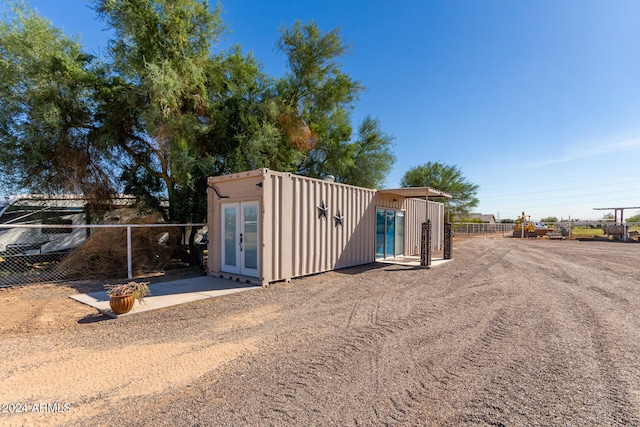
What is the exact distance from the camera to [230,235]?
26.7 ft

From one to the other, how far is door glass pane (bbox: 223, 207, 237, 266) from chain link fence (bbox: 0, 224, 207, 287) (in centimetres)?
157

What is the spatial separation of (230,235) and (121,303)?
3.40 meters

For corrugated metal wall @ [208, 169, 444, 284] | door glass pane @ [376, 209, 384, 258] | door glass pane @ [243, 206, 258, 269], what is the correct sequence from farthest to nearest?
door glass pane @ [376, 209, 384, 258], door glass pane @ [243, 206, 258, 269], corrugated metal wall @ [208, 169, 444, 284]

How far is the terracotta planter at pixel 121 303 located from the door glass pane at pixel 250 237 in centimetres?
290

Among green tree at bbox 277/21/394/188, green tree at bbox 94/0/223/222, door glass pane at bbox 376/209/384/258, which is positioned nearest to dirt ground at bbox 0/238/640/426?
green tree at bbox 94/0/223/222

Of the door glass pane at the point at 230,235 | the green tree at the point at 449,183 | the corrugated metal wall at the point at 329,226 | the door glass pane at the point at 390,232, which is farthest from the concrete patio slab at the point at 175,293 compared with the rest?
the green tree at the point at 449,183

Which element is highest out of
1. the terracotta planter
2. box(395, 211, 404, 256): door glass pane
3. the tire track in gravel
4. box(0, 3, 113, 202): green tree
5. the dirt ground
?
box(0, 3, 113, 202): green tree

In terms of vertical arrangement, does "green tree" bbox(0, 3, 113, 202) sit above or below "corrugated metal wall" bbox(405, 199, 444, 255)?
above

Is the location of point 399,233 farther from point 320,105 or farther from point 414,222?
point 320,105

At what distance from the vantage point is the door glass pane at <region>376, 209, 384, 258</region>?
11273 mm

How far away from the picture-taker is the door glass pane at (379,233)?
1127 cm

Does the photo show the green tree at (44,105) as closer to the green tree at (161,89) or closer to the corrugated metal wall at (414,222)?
the green tree at (161,89)

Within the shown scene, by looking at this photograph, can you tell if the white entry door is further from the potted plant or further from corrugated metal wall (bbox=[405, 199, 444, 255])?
corrugated metal wall (bbox=[405, 199, 444, 255])

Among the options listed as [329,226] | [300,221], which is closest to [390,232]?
[329,226]
